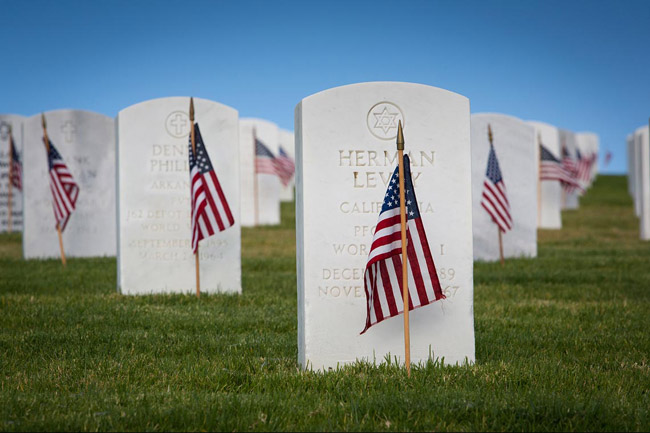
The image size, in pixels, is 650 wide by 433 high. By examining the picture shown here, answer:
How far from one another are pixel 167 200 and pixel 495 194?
549 centimetres

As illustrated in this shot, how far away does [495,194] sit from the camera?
13211 mm

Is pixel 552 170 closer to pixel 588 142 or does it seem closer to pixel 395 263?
pixel 395 263

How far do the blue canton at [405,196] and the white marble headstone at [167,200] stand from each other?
16.5 ft

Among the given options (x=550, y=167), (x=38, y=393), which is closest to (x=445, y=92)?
(x=38, y=393)

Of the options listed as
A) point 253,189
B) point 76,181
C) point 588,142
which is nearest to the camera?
point 76,181

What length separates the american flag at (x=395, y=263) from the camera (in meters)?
5.89

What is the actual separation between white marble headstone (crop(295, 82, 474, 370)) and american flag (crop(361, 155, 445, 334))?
26 cm

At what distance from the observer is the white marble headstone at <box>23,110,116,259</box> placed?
15969 millimetres

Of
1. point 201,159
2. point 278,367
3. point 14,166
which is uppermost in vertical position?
point 14,166

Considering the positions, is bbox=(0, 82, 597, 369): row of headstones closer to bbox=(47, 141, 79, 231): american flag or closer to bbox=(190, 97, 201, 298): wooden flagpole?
bbox=(190, 97, 201, 298): wooden flagpole

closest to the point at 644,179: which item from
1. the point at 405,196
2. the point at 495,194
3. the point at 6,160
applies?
the point at 495,194

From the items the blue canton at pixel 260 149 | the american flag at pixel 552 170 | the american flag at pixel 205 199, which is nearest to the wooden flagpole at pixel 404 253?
the american flag at pixel 205 199

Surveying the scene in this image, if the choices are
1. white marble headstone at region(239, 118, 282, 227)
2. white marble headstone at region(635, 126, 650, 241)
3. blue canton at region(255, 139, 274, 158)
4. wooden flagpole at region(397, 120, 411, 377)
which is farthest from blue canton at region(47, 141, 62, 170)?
white marble headstone at region(635, 126, 650, 241)

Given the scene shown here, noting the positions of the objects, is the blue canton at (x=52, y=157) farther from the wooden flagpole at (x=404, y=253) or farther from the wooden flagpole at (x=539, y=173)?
the wooden flagpole at (x=539, y=173)
